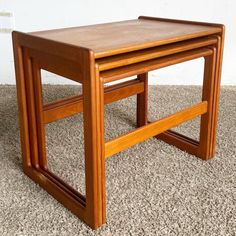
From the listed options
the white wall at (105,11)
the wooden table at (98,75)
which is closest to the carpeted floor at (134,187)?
the wooden table at (98,75)

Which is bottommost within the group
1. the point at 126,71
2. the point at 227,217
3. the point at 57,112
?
the point at 227,217

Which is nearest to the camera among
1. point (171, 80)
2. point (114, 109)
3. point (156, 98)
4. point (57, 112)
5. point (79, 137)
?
point (57, 112)

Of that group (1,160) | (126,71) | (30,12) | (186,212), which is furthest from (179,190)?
(30,12)

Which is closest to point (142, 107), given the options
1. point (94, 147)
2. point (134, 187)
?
point (134, 187)

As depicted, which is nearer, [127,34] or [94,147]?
[94,147]

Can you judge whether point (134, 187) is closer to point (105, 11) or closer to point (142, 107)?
point (142, 107)

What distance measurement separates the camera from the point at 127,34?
3.56 ft

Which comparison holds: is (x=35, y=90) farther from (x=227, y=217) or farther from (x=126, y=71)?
(x=227, y=217)

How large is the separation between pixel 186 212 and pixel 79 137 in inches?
20.6

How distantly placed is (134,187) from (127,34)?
1.33ft

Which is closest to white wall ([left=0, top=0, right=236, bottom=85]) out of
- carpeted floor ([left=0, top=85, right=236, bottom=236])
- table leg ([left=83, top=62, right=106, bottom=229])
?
carpeted floor ([left=0, top=85, right=236, bottom=236])

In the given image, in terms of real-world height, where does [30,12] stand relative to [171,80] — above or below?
above

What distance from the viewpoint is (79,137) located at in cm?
143

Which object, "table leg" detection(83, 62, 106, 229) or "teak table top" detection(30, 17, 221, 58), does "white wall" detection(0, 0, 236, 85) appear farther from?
"table leg" detection(83, 62, 106, 229)
